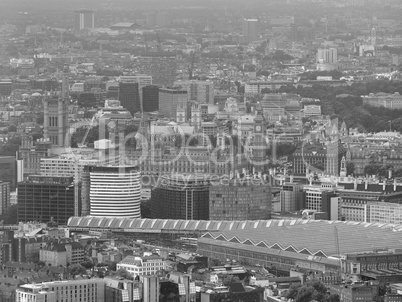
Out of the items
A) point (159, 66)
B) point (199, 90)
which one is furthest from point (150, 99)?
point (159, 66)

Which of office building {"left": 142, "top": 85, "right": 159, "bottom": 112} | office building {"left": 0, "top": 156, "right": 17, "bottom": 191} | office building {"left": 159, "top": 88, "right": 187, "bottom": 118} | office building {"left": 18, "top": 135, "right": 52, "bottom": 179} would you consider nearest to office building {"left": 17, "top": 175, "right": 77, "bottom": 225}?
office building {"left": 18, "top": 135, "right": 52, "bottom": 179}

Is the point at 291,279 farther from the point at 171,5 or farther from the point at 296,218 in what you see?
the point at 171,5

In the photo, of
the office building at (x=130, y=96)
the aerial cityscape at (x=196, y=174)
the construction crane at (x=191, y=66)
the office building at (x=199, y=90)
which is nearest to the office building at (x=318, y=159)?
the aerial cityscape at (x=196, y=174)

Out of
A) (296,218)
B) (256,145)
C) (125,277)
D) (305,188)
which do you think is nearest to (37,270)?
(125,277)

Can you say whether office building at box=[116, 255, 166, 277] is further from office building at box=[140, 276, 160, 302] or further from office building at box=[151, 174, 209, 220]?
office building at box=[151, 174, 209, 220]

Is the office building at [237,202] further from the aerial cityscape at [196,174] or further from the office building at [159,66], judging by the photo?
the office building at [159,66]
